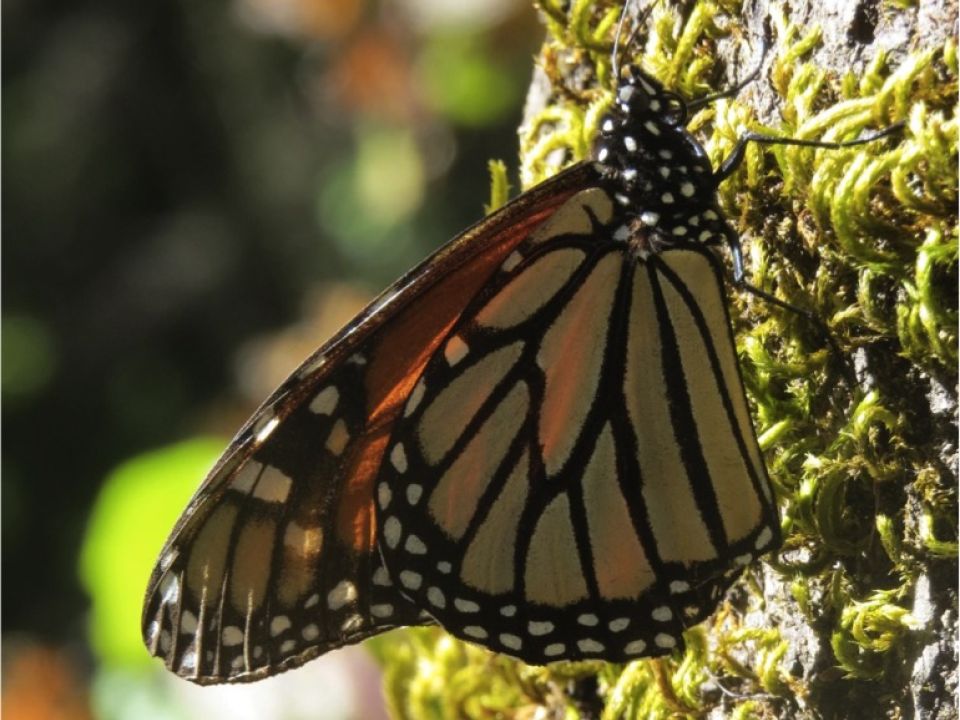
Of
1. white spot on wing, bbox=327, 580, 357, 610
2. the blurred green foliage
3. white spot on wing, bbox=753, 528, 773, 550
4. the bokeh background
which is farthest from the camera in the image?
the bokeh background

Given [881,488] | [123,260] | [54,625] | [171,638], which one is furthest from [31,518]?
[881,488]

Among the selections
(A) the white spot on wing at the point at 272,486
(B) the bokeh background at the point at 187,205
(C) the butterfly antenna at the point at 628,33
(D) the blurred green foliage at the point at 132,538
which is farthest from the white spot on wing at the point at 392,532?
(B) the bokeh background at the point at 187,205

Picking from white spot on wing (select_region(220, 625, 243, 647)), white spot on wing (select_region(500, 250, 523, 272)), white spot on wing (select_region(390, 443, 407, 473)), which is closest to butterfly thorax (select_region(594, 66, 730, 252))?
white spot on wing (select_region(500, 250, 523, 272))

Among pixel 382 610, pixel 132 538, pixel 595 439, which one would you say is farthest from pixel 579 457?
pixel 132 538

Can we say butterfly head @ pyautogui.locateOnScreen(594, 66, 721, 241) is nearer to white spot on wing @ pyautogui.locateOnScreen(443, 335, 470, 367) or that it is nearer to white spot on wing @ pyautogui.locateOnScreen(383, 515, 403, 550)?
white spot on wing @ pyautogui.locateOnScreen(443, 335, 470, 367)

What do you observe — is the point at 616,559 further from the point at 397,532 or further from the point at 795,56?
the point at 795,56

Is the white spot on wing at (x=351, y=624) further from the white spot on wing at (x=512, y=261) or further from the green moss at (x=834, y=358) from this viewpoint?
the white spot on wing at (x=512, y=261)

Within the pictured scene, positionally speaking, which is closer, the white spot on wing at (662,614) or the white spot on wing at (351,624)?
the white spot on wing at (662,614)
